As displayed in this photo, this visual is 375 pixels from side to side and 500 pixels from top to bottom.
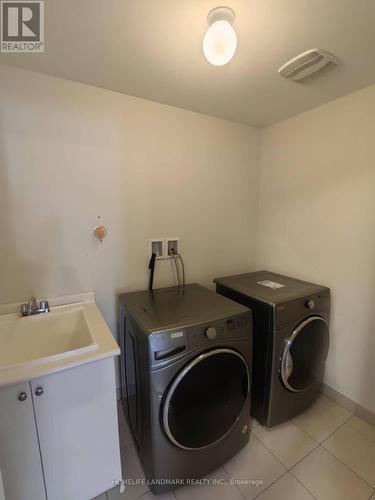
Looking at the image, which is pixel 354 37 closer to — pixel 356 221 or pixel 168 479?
pixel 356 221

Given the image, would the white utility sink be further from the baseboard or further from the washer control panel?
the baseboard

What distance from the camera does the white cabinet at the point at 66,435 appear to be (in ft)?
2.90

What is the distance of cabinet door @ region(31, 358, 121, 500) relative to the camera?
921 millimetres

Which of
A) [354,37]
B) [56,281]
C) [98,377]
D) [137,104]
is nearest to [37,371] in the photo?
[98,377]

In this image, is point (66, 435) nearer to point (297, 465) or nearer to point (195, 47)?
point (297, 465)

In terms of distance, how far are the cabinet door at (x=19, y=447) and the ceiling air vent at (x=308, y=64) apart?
184 centimetres

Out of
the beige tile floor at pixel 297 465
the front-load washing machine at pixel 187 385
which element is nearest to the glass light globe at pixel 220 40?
the front-load washing machine at pixel 187 385

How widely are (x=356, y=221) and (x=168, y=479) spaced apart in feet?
5.80

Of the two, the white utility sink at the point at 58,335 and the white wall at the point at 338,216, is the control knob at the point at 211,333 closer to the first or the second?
the white utility sink at the point at 58,335

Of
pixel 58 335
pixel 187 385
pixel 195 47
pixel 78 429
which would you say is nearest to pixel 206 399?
pixel 187 385

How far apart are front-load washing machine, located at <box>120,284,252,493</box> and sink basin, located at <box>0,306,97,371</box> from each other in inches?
11.3

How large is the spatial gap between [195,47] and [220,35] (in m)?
0.29

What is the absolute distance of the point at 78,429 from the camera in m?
0.99

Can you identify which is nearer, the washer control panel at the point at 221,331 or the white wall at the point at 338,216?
the washer control panel at the point at 221,331
